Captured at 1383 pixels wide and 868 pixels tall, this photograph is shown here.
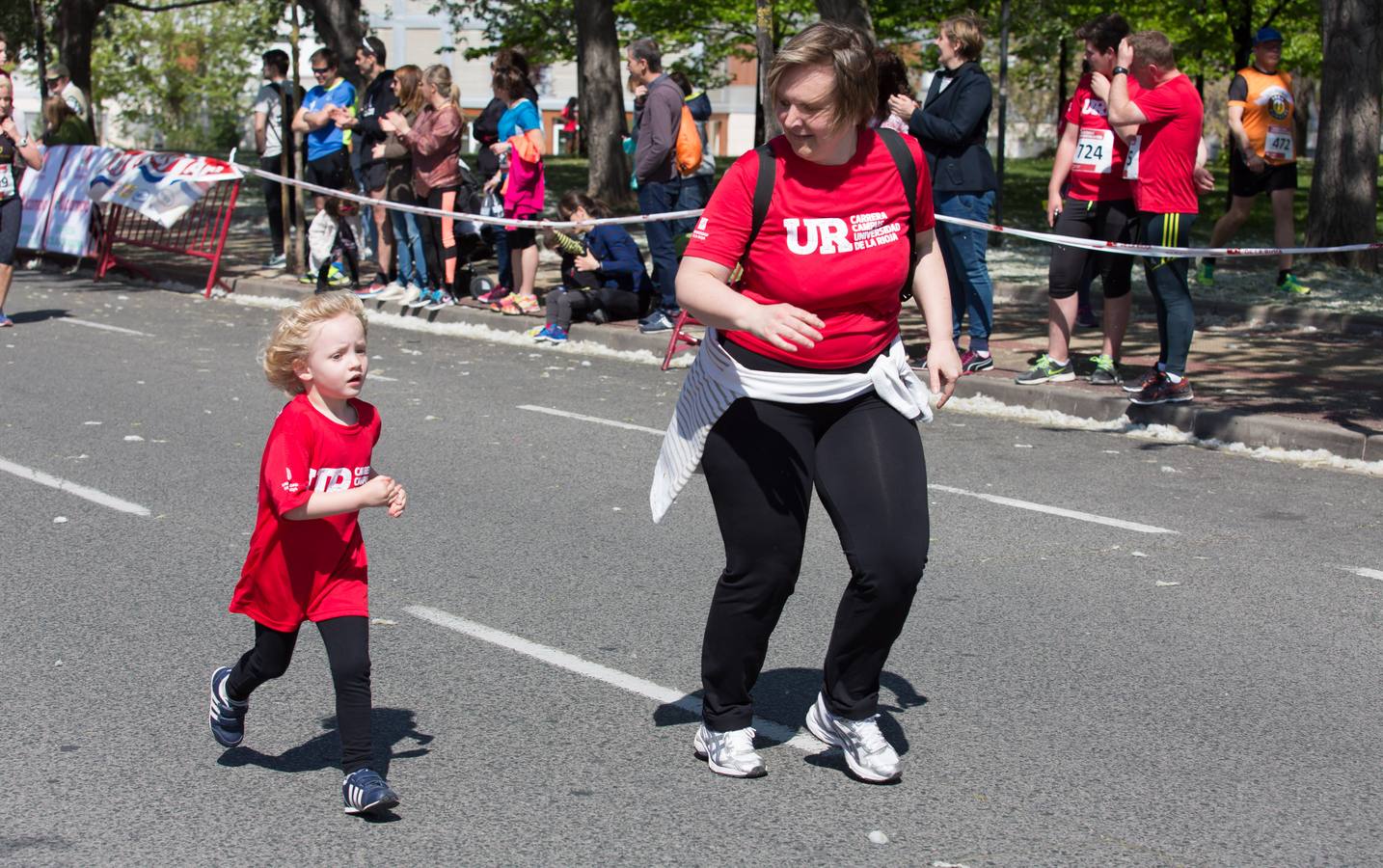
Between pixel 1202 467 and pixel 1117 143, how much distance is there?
2337mm

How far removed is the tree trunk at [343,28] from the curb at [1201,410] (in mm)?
8561

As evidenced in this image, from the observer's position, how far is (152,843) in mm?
3881

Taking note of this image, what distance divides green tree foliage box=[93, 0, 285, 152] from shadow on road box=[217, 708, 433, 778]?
181 feet

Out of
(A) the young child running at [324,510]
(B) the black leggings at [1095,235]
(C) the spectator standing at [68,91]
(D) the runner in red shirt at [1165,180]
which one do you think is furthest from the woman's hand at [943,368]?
(C) the spectator standing at [68,91]

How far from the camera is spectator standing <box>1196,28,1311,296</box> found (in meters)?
14.4

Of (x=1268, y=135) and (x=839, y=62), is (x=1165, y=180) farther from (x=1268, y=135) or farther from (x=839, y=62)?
(x=839, y=62)

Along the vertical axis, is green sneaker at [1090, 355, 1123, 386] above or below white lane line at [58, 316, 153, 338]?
above

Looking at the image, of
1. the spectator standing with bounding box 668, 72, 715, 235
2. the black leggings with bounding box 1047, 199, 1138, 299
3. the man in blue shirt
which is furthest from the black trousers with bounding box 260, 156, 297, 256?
the black leggings with bounding box 1047, 199, 1138, 299

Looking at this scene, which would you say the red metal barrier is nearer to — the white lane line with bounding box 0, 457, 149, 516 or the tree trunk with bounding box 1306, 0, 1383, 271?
the white lane line with bounding box 0, 457, 149, 516

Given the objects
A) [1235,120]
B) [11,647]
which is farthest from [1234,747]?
[1235,120]

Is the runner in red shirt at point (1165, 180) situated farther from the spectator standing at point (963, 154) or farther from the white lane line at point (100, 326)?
the white lane line at point (100, 326)

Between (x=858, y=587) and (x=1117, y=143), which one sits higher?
(x=1117, y=143)

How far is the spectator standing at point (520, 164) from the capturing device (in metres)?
13.6

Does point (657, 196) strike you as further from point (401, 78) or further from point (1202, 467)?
point (1202, 467)
